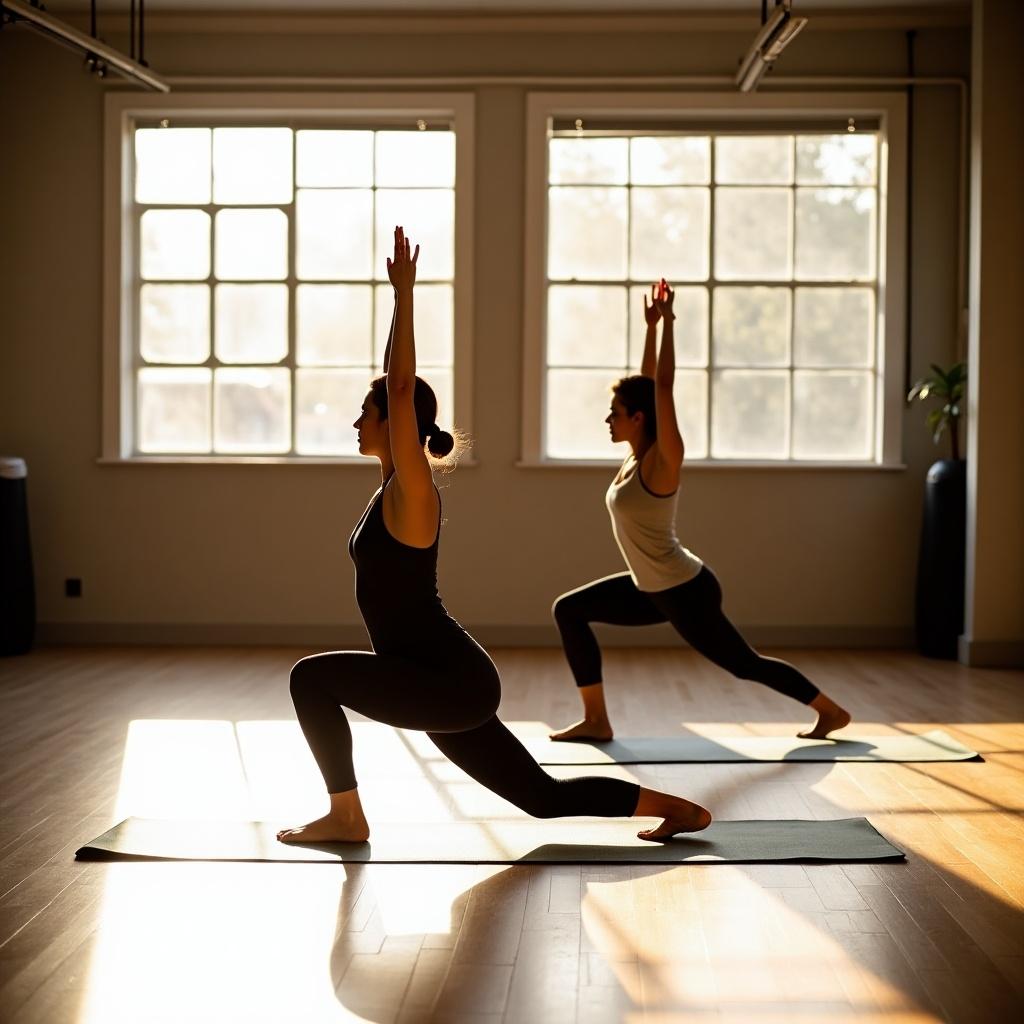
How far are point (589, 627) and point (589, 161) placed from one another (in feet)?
11.9

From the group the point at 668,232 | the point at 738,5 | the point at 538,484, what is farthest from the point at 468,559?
the point at 738,5

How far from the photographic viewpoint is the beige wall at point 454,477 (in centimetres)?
734

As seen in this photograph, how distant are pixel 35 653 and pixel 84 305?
192 cm

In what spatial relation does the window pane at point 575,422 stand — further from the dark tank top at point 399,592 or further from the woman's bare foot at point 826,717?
the dark tank top at point 399,592

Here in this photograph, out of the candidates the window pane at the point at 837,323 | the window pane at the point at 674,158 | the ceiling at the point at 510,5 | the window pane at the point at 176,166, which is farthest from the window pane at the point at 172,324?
the window pane at the point at 837,323

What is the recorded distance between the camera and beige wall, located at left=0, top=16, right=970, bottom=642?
734cm

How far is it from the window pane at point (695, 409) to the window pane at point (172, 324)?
2641 millimetres

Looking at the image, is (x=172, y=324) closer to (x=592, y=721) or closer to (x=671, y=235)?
(x=671, y=235)

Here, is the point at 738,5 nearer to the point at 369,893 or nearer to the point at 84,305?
the point at 84,305

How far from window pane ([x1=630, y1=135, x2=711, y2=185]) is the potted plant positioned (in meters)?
1.69

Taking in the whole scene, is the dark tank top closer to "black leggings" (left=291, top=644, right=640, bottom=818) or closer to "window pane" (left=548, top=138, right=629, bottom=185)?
"black leggings" (left=291, top=644, right=640, bottom=818)

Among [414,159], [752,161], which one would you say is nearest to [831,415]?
[752,161]

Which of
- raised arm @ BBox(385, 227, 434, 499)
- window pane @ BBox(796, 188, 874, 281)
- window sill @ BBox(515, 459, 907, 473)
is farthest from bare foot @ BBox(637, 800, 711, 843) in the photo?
window pane @ BBox(796, 188, 874, 281)

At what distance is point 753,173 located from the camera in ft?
24.5
